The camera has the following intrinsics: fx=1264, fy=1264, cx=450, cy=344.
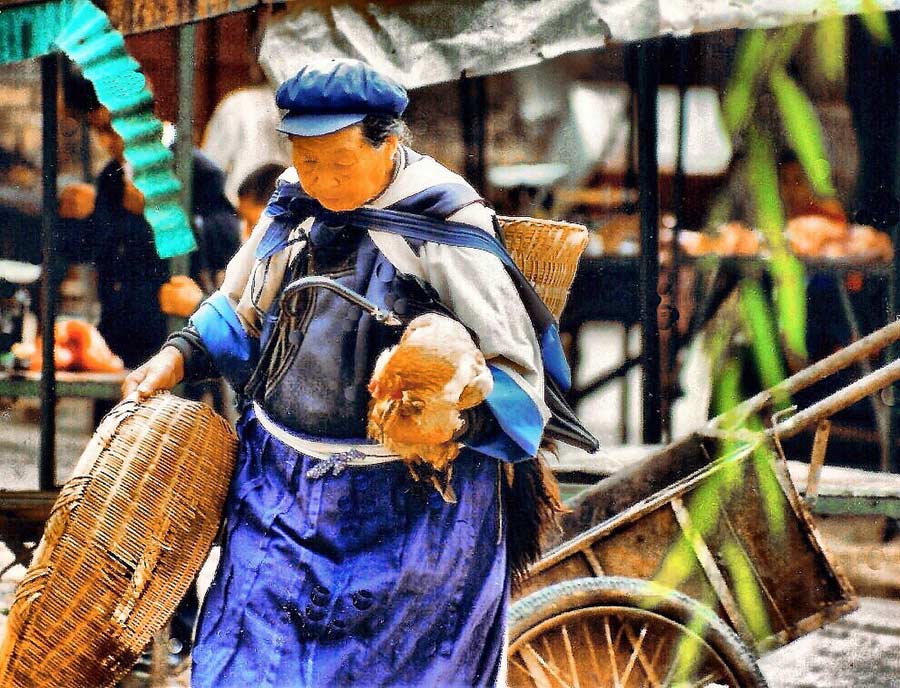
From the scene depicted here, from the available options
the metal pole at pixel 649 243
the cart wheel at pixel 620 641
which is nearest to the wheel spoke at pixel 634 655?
the cart wheel at pixel 620 641

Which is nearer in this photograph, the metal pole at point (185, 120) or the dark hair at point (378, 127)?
the dark hair at point (378, 127)

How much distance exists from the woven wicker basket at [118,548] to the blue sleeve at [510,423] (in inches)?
27.7

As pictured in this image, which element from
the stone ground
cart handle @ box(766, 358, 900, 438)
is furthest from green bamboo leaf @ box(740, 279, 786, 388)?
cart handle @ box(766, 358, 900, 438)

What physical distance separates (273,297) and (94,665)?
0.91m

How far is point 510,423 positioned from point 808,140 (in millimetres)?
3524

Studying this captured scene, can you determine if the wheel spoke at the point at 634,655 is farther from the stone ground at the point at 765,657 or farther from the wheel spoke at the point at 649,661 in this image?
the stone ground at the point at 765,657

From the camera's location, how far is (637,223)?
21.5ft

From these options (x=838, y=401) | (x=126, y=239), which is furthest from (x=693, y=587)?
(x=126, y=239)

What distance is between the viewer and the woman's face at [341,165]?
262cm

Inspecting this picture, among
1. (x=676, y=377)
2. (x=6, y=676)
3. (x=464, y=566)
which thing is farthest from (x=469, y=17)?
(x=6, y=676)

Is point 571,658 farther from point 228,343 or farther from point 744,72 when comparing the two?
point 744,72

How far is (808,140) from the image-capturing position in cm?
562

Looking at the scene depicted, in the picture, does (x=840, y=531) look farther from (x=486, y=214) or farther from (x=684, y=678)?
(x=486, y=214)

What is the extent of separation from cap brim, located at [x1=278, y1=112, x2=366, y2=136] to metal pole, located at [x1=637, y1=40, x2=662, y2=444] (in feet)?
→ 13.2
